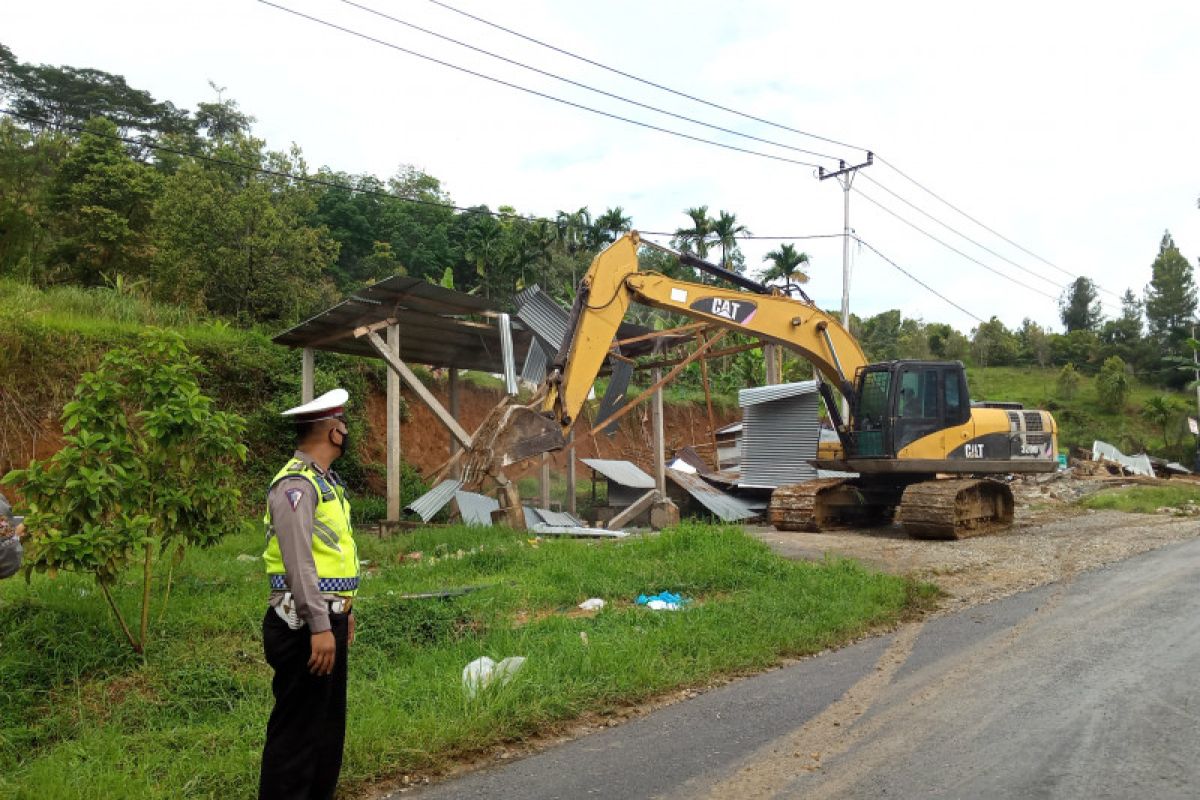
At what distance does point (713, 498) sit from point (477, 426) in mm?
9276

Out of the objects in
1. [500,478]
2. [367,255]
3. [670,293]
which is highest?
[367,255]

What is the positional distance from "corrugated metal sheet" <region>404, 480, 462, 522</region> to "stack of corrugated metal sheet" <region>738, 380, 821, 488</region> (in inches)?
221

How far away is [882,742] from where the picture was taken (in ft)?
14.6

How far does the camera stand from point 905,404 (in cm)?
1337

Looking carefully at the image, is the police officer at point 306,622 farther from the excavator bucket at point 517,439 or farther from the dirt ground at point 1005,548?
the excavator bucket at point 517,439

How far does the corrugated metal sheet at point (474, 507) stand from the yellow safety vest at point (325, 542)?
358 inches

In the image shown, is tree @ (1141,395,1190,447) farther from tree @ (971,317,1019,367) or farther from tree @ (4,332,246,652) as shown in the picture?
tree @ (4,332,246,652)

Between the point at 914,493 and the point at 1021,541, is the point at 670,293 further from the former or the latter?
the point at 1021,541

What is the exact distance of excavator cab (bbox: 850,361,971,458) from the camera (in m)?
13.2

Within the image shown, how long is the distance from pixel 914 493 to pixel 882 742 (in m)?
8.95

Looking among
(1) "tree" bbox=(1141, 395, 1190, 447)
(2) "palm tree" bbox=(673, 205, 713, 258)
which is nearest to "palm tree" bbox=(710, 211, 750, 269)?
(2) "palm tree" bbox=(673, 205, 713, 258)

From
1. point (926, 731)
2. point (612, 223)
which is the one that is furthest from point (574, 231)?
point (926, 731)

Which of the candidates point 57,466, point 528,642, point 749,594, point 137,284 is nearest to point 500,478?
point 749,594

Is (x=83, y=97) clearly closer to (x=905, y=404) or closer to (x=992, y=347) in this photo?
(x=905, y=404)
